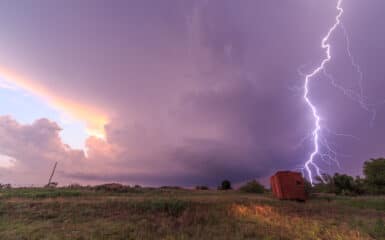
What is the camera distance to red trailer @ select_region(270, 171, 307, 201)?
32.2 meters

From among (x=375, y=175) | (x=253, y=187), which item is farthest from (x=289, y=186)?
(x=375, y=175)

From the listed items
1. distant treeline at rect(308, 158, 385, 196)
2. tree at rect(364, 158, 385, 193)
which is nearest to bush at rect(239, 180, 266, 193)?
distant treeline at rect(308, 158, 385, 196)

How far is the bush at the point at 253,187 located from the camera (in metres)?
52.3

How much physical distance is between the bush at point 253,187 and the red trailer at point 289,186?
17.9 metres

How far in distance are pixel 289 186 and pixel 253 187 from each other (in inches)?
829

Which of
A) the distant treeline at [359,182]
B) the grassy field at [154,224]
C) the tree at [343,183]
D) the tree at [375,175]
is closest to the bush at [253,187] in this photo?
the distant treeline at [359,182]

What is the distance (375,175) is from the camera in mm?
47438

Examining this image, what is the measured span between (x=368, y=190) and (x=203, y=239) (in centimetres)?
5701

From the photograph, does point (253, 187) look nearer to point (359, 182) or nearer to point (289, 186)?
point (289, 186)

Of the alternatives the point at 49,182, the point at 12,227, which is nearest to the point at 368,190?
the point at 12,227

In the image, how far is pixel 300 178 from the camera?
34.2m

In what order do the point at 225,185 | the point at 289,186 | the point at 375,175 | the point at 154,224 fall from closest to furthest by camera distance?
the point at 154,224, the point at 289,186, the point at 375,175, the point at 225,185

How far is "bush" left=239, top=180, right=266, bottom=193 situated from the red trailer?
17899 mm

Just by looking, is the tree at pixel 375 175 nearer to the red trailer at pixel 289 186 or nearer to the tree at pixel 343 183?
the tree at pixel 343 183
